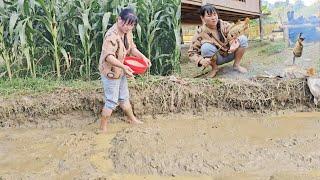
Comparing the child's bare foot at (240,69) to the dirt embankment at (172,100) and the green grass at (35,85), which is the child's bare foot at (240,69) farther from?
the green grass at (35,85)

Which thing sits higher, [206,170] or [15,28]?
[15,28]

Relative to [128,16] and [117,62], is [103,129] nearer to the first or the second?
[117,62]

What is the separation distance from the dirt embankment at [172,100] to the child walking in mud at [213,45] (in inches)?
25.9

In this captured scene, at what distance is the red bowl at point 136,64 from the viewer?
419cm

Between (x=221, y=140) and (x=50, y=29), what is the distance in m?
2.59

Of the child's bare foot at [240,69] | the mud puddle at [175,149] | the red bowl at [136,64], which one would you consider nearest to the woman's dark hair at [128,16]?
the red bowl at [136,64]

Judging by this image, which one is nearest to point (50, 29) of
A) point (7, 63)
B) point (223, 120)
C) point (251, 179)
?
point (7, 63)

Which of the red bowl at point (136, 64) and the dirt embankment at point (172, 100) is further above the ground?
the red bowl at point (136, 64)

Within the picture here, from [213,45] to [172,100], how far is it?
1.11 m

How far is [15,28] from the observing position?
4.89 meters

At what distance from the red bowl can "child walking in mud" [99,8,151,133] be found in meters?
0.04

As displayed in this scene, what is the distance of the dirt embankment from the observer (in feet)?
15.2

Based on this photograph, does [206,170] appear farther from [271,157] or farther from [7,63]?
[7,63]

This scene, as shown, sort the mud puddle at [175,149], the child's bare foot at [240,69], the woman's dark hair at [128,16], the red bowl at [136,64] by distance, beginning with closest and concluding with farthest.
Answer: the mud puddle at [175,149], the woman's dark hair at [128,16], the red bowl at [136,64], the child's bare foot at [240,69]
